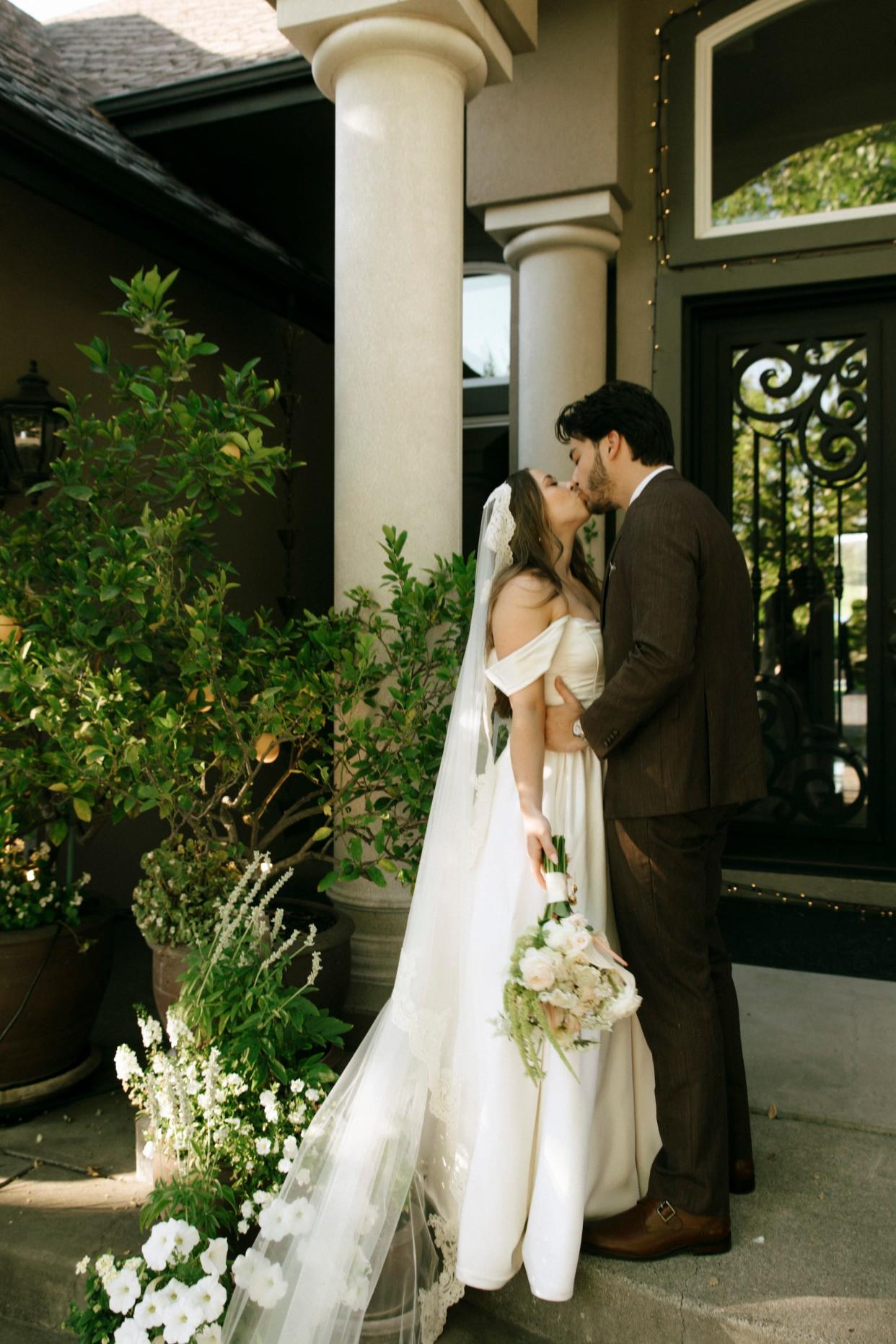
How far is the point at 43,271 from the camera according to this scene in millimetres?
5855

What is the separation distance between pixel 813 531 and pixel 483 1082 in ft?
13.0

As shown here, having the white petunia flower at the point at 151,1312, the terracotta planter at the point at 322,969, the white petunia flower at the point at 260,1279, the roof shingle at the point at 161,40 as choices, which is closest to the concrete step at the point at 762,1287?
the white petunia flower at the point at 260,1279

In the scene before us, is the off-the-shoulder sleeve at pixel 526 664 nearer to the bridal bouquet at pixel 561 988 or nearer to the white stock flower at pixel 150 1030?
the bridal bouquet at pixel 561 988

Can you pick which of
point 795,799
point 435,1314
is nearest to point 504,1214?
point 435,1314

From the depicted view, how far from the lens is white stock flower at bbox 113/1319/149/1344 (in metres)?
2.23

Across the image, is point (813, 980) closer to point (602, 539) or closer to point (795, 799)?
point (795, 799)

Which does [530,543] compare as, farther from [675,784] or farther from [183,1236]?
[183,1236]

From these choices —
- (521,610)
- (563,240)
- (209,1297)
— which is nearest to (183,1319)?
(209,1297)

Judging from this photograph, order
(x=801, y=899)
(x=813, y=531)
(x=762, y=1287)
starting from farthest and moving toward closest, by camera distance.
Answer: (x=813, y=531) < (x=801, y=899) < (x=762, y=1287)

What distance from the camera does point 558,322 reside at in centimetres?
591

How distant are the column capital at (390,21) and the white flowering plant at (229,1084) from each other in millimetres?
2951

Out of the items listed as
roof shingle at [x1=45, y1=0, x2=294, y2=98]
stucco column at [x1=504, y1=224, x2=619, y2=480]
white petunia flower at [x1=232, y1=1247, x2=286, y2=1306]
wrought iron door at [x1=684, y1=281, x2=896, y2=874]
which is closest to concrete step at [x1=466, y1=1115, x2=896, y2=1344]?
white petunia flower at [x1=232, y1=1247, x2=286, y2=1306]

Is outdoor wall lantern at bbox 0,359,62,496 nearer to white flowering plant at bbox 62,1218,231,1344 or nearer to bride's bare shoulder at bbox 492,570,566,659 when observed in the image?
bride's bare shoulder at bbox 492,570,566,659

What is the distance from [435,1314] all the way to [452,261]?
329 cm
